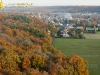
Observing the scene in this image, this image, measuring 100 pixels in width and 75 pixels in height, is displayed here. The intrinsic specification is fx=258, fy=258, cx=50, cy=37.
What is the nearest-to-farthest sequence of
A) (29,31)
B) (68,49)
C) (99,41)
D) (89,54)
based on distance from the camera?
(89,54)
(68,49)
(29,31)
(99,41)

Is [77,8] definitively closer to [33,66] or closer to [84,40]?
[84,40]

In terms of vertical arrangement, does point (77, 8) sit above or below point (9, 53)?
below

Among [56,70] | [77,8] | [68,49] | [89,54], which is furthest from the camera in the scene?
[77,8]

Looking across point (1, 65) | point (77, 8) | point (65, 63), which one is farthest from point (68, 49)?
point (77, 8)

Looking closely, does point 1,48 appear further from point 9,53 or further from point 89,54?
point 89,54

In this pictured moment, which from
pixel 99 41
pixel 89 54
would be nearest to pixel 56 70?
pixel 89 54

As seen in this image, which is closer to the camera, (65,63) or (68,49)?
(65,63)
